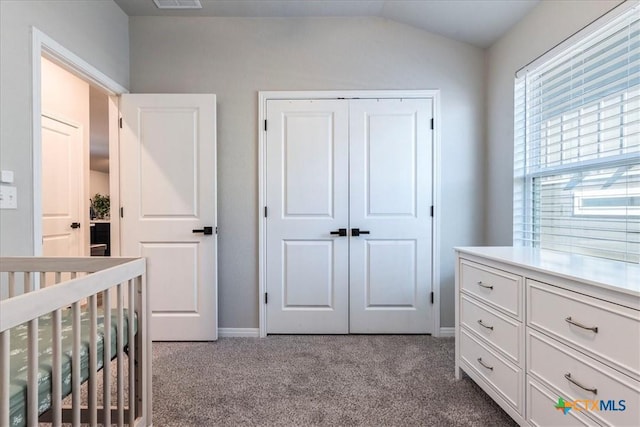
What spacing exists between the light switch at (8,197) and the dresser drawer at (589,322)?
7.97 feet

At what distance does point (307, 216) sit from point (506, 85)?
1785 mm

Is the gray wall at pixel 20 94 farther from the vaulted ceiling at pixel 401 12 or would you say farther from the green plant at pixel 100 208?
the green plant at pixel 100 208

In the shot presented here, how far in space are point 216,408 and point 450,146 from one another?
95.3 inches

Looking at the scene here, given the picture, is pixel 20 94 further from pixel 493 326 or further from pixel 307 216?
pixel 493 326

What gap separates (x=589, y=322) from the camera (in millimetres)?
1043

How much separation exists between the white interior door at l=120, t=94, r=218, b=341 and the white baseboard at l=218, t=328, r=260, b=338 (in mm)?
109

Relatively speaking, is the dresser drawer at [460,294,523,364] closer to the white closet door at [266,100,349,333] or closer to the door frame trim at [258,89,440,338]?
the door frame trim at [258,89,440,338]

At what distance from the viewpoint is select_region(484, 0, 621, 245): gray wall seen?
1.81 meters

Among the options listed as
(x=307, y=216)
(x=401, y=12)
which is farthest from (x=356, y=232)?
(x=401, y=12)

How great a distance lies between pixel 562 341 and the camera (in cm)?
115

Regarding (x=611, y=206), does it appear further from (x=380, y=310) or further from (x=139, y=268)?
(x=139, y=268)

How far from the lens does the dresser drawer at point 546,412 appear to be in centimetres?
108

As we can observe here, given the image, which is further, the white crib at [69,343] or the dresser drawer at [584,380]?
the dresser drawer at [584,380]

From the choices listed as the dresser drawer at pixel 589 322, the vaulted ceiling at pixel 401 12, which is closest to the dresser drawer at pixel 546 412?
the dresser drawer at pixel 589 322
